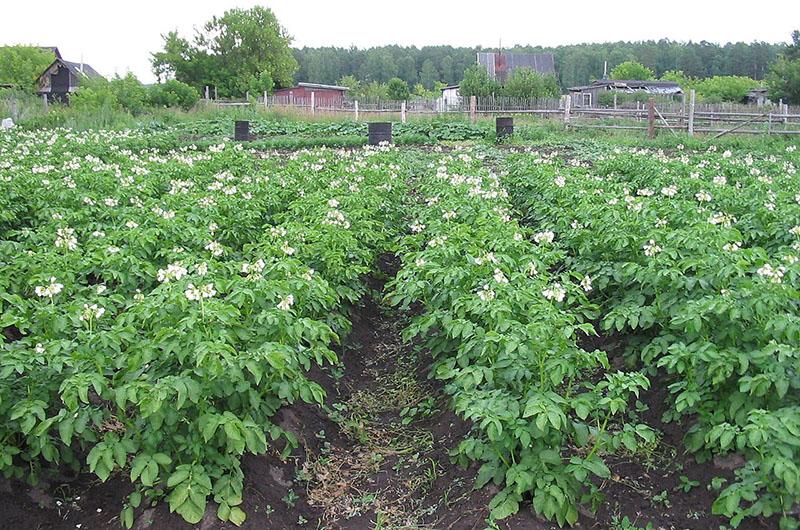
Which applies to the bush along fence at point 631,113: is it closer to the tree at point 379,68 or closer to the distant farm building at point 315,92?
the distant farm building at point 315,92

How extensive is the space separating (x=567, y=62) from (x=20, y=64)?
63331mm

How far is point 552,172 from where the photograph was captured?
9.67m

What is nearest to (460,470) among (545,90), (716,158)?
(716,158)

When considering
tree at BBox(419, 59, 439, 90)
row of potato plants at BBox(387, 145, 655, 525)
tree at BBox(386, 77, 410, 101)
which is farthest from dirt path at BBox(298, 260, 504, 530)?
tree at BBox(419, 59, 439, 90)

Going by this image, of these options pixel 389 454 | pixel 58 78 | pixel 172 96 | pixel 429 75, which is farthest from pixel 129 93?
pixel 429 75

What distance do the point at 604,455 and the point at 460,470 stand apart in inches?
34.2

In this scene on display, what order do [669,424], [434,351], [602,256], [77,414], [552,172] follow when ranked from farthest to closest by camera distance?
1. [552,172]
2. [602,256]
3. [434,351]
4. [669,424]
5. [77,414]

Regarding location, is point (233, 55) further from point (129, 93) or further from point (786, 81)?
point (786, 81)

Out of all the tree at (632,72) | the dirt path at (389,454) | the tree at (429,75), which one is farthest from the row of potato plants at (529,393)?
the tree at (429,75)

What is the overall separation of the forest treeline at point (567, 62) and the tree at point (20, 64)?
3738 cm

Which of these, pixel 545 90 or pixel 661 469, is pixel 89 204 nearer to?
pixel 661 469

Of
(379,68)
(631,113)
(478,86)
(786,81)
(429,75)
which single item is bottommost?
(631,113)

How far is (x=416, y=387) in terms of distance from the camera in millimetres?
5699

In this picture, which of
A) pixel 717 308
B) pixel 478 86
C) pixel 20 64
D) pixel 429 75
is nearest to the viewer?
pixel 717 308
